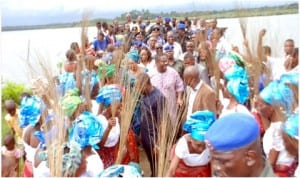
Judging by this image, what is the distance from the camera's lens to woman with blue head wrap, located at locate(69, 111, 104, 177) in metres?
2.89

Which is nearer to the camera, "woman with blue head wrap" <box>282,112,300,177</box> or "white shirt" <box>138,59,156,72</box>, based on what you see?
Result: "woman with blue head wrap" <box>282,112,300,177</box>

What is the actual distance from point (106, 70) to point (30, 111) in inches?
24.2

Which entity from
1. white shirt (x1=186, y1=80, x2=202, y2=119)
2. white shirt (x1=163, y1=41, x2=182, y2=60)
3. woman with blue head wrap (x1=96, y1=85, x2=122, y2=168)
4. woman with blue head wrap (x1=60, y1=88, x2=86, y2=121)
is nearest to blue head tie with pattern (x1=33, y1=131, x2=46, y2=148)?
woman with blue head wrap (x1=60, y1=88, x2=86, y2=121)

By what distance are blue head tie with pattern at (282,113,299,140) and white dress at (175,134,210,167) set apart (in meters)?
0.45

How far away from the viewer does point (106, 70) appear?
3939 mm

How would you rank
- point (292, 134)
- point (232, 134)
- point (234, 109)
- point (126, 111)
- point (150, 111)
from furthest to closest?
1. point (150, 111)
2. point (126, 111)
3. point (234, 109)
4. point (292, 134)
5. point (232, 134)

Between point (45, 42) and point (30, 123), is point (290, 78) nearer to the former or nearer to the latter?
point (30, 123)

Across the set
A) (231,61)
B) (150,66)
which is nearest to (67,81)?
(231,61)

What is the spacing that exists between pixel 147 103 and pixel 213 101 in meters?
0.47

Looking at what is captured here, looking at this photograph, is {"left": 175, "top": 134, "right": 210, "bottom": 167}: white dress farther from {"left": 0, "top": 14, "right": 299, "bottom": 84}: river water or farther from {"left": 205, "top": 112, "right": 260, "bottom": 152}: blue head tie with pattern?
{"left": 205, "top": 112, "right": 260, "bottom": 152}: blue head tie with pattern

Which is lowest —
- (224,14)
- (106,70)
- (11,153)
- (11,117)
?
(11,153)

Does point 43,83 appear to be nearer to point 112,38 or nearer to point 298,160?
point 112,38

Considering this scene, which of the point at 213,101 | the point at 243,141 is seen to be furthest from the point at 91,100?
the point at 243,141

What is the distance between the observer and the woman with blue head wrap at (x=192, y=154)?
3031 millimetres
